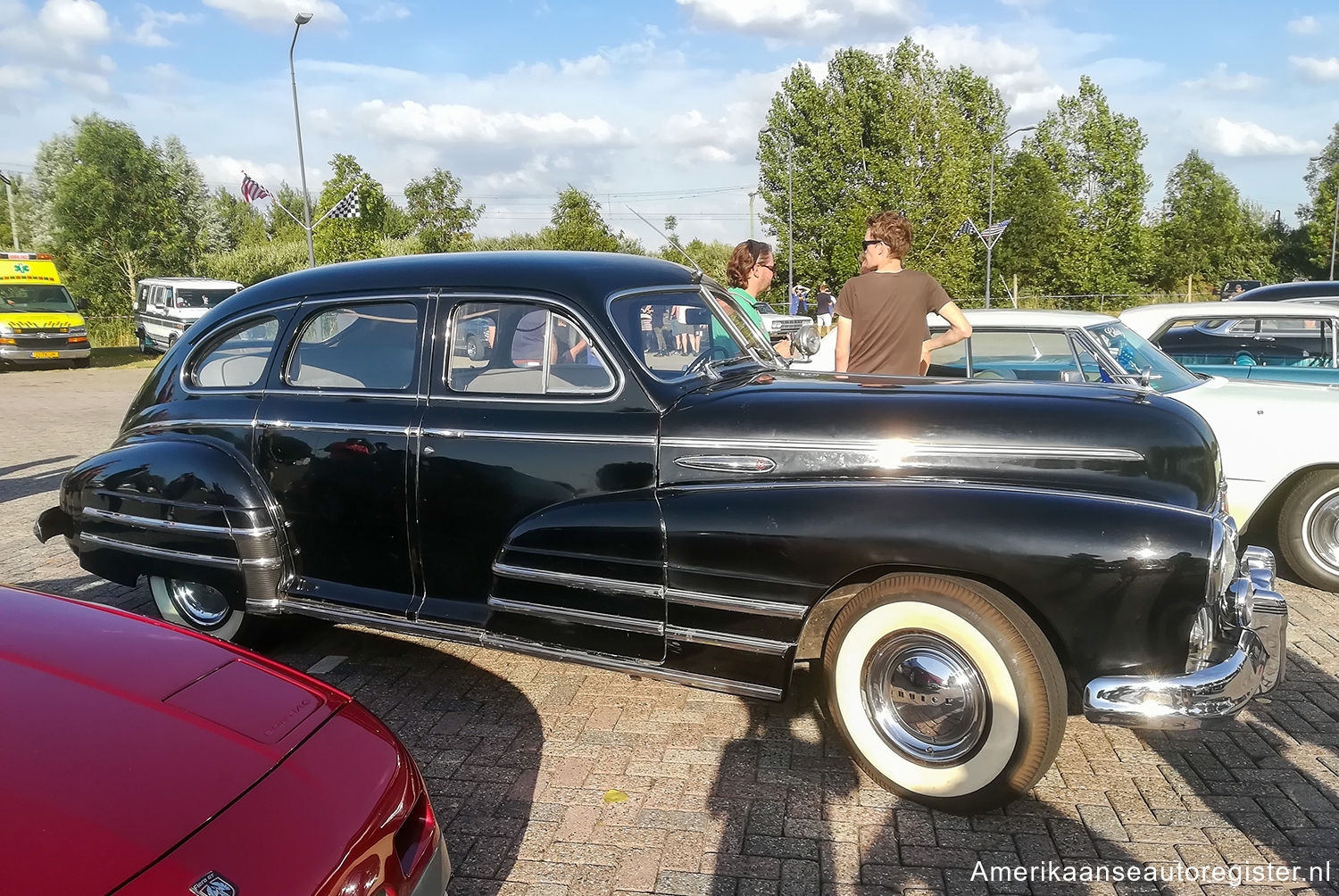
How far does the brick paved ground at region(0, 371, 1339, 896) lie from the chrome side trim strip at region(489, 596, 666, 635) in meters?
0.51

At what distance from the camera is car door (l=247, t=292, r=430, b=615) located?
11.7ft

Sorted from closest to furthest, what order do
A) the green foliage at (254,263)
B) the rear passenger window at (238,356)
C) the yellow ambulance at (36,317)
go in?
the rear passenger window at (238,356) → the yellow ambulance at (36,317) → the green foliage at (254,263)

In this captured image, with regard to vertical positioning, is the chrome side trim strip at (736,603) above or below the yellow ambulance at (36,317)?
below

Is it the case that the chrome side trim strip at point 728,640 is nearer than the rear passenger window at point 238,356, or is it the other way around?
the chrome side trim strip at point 728,640

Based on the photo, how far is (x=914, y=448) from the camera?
301cm

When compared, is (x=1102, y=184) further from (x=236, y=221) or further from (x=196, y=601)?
(x=236, y=221)

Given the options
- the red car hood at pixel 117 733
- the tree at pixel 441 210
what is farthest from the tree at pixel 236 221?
the red car hood at pixel 117 733

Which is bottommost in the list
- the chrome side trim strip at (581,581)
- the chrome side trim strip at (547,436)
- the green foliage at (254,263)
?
the chrome side trim strip at (581,581)

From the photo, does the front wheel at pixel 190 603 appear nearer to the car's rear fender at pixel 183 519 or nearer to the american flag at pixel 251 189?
the car's rear fender at pixel 183 519

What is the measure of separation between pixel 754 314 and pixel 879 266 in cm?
81

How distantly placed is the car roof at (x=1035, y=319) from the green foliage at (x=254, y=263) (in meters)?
36.1

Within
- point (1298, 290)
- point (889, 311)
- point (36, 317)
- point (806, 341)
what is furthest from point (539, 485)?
point (36, 317)

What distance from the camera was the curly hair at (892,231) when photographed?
4906 millimetres

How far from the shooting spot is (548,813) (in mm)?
2900
